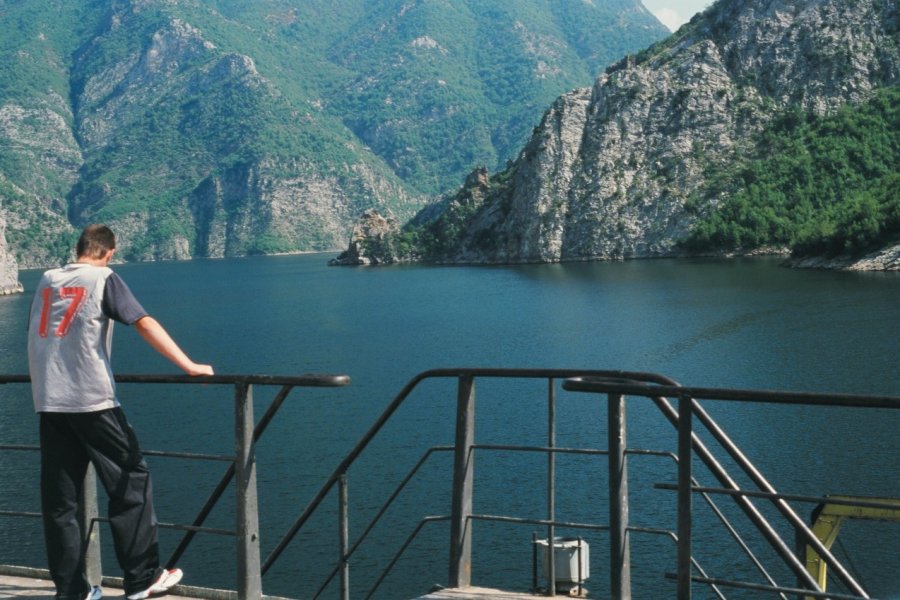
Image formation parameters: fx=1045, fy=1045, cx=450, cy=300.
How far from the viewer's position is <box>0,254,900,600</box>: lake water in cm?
2345

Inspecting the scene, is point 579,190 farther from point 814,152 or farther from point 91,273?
point 91,273

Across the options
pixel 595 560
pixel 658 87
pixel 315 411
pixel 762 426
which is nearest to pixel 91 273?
pixel 595 560

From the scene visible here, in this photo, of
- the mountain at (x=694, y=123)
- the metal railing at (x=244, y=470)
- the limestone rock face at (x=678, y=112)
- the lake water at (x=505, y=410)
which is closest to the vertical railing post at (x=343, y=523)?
the metal railing at (x=244, y=470)

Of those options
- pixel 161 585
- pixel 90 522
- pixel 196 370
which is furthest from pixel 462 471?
pixel 90 522

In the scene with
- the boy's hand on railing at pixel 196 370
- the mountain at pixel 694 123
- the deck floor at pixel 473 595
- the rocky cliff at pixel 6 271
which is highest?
the mountain at pixel 694 123

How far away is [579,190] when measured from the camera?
169 m

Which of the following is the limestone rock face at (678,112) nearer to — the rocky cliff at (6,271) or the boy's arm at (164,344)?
the rocky cliff at (6,271)

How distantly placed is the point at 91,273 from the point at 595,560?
18208mm

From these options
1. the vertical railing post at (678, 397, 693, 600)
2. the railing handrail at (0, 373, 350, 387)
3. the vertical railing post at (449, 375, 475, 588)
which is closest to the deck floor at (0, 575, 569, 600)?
the vertical railing post at (449, 375, 475, 588)

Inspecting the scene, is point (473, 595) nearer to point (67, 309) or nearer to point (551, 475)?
Result: point (551, 475)

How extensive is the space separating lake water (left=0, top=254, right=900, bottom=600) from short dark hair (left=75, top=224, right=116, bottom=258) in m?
15.7

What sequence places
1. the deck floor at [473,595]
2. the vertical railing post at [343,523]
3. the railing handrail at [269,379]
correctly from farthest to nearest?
1. the vertical railing post at [343,523]
2. the deck floor at [473,595]
3. the railing handrail at [269,379]

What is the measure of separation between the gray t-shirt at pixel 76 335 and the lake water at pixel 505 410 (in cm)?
1556

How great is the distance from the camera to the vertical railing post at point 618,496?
5891 mm
